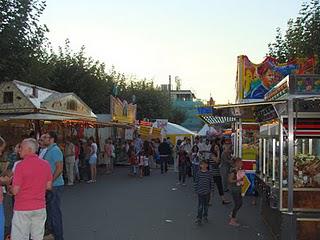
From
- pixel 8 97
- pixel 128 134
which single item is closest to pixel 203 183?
pixel 8 97

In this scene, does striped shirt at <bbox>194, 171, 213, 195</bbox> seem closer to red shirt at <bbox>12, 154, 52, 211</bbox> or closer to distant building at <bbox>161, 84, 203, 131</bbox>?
red shirt at <bbox>12, 154, 52, 211</bbox>

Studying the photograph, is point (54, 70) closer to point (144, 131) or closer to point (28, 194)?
→ point (144, 131)

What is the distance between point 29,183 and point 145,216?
226 inches

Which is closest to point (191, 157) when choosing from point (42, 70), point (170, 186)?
point (170, 186)

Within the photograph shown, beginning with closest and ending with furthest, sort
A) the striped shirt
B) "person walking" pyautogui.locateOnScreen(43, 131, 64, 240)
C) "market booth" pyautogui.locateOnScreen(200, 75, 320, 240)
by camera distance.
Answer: "market booth" pyautogui.locateOnScreen(200, 75, 320, 240) → "person walking" pyautogui.locateOnScreen(43, 131, 64, 240) → the striped shirt

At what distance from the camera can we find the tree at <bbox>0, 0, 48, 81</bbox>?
17859 millimetres

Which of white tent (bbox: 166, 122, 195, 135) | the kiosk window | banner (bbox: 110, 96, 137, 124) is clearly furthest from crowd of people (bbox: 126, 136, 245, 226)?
white tent (bbox: 166, 122, 195, 135)

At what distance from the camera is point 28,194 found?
6.72 meters

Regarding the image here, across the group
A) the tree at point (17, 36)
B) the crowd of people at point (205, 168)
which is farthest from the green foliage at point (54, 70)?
the crowd of people at point (205, 168)

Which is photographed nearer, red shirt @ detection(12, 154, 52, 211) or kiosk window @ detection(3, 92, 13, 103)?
red shirt @ detection(12, 154, 52, 211)

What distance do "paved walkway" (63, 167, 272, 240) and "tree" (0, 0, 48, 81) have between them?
4752 millimetres

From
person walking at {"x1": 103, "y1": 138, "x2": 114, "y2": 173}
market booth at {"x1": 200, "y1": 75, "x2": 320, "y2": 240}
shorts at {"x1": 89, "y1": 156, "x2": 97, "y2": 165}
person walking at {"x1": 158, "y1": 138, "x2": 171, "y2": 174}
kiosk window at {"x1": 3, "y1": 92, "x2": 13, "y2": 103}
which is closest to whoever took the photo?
market booth at {"x1": 200, "y1": 75, "x2": 320, "y2": 240}

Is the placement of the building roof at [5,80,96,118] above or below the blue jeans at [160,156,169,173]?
above

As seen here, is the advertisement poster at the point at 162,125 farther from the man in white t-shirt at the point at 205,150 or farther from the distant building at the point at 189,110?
the distant building at the point at 189,110
